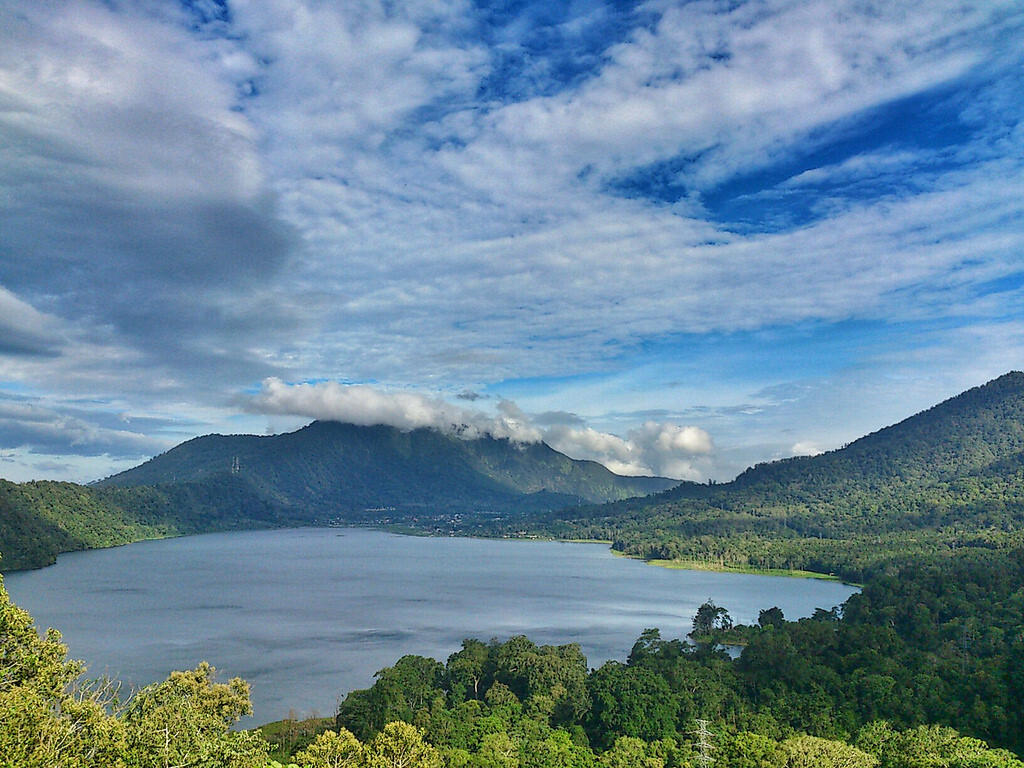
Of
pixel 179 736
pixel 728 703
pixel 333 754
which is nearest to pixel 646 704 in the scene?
pixel 728 703

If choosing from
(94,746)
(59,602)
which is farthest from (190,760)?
(59,602)

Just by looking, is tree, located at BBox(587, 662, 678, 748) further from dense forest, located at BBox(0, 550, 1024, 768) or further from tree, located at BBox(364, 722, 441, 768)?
tree, located at BBox(364, 722, 441, 768)

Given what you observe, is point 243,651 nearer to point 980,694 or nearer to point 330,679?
point 330,679

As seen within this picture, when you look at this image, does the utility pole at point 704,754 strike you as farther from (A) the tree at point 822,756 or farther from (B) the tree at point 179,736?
(B) the tree at point 179,736

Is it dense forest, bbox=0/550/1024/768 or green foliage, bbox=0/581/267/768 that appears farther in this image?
dense forest, bbox=0/550/1024/768

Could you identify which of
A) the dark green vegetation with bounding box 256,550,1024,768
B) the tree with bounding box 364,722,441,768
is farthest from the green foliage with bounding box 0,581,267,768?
the dark green vegetation with bounding box 256,550,1024,768

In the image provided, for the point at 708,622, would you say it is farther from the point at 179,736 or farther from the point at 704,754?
the point at 179,736

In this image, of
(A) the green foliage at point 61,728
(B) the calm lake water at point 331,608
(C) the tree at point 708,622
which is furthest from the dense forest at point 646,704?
(B) the calm lake water at point 331,608

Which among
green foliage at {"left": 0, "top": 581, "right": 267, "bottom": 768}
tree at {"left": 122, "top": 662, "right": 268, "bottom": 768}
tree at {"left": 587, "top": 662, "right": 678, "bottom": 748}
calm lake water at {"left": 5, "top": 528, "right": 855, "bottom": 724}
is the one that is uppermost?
green foliage at {"left": 0, "top": 581, "right": 267, "bottom": 768}

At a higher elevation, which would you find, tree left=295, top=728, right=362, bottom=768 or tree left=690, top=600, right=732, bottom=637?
tree left=295, top=728, right=362, bottom=768
